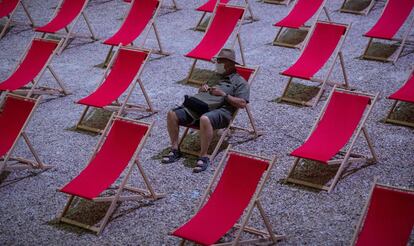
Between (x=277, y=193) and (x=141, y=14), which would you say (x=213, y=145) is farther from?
(x=141, y=14)

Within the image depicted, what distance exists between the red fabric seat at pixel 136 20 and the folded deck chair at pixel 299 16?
177cm

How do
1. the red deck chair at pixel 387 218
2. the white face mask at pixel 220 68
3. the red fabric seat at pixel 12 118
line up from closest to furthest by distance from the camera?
1. the red deck chair at pixel 387 218
2. the red fabric seat at pixel 12 118
3. the white face mask at pixel 220 68

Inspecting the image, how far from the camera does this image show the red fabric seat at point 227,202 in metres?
5.46

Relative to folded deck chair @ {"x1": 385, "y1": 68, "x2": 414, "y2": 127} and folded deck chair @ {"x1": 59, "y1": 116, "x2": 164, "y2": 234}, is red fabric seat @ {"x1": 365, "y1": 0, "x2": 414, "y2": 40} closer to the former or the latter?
folded deck chair @ {"x1": 385, "y1": 68, "x2": 414, "y2": 127}

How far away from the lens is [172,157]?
7.02 meters

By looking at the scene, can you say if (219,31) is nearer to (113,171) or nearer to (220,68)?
(220,68)

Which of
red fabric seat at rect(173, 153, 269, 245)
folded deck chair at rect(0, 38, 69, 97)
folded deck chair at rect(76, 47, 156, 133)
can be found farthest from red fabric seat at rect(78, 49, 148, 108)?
red fabric seat at rect(173, 153, 269, 245)

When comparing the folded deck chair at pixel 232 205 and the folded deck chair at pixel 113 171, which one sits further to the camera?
the folded deck chair at pixel 113 171

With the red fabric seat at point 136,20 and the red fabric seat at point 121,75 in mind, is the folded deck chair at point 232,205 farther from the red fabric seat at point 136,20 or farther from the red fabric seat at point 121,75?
the red fabric seat at point 136,20

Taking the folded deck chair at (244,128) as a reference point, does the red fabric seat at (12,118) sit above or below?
below

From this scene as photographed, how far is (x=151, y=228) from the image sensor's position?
19.6ft

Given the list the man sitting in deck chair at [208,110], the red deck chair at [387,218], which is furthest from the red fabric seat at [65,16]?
the red deck chair at [387,218]

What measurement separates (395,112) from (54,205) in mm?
3819

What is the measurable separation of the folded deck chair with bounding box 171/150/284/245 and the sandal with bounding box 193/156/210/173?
0.67m
